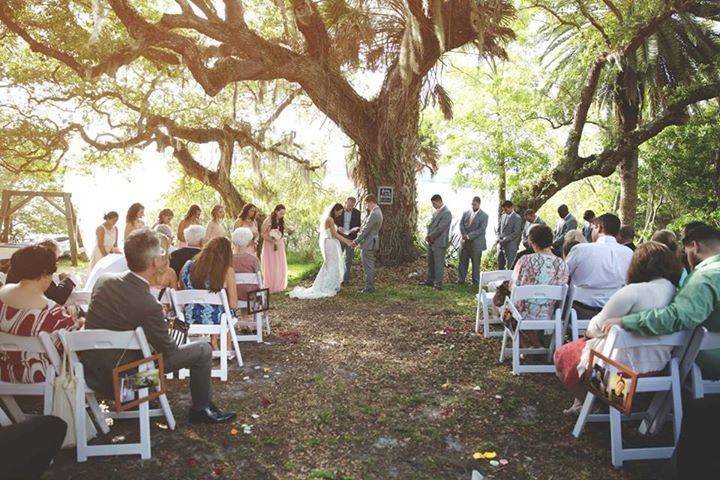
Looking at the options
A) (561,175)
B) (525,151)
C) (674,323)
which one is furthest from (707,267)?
(525,151)

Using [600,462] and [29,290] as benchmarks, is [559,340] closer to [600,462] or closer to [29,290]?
[600,462]

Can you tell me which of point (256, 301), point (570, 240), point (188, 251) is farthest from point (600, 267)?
point (188, 251)

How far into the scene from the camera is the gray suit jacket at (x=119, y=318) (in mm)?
3451

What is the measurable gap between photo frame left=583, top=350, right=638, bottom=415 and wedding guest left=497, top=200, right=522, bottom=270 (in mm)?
6645

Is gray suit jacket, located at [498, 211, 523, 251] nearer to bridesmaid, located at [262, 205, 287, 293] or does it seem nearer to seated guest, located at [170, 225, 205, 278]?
bridesmaid, located at [262, 205, 287, 293]

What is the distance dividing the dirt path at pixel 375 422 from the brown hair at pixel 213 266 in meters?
0.96

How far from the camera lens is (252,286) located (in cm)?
607

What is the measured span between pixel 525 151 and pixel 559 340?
42.1 ft

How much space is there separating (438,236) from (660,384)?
6410mm

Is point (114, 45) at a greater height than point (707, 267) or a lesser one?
greater

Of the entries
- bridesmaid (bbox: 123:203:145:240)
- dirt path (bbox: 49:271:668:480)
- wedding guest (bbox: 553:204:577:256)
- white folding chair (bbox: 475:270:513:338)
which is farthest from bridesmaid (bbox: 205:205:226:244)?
wedding guest (bbox: 553:204:577:256)

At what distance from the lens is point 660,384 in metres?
3.24

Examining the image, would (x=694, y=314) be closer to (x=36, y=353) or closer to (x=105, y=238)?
(x=36, y=353)

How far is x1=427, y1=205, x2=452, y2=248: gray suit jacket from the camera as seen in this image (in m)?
9.48
